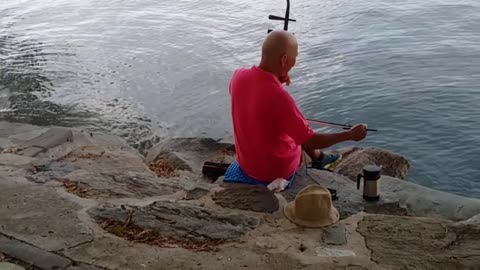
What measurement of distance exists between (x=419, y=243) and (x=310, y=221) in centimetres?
67

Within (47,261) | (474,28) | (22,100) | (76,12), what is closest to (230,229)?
(47,261)

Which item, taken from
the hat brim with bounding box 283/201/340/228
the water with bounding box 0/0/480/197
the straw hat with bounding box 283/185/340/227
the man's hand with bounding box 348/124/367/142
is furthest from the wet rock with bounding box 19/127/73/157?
the man's hand with bounding box 348/124/367/142

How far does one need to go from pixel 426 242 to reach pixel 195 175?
2.93 meters

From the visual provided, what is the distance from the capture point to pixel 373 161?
6953 mm

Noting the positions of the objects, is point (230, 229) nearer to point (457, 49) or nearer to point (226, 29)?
point (457, 49)

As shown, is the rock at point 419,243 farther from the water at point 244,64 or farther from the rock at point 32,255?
the water at point 244,64

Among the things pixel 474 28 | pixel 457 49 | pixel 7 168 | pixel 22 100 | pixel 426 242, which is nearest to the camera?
pixel 426 242

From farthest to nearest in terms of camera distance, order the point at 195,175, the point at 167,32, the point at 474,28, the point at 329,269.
Answer: the point at 167,32 → the point at 474,28 → the point at 195,175 → the point at 329,269

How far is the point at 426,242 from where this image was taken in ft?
12.4

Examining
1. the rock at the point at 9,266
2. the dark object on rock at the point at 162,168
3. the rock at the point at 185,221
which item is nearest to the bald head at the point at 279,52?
the rock at the point at 185,221

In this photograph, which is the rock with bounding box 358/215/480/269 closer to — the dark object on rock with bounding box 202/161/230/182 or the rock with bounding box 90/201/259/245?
the rock with bounding box 90/201/259/245

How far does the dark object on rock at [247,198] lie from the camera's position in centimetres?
Result: 439

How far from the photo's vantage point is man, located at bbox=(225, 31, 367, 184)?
440 centimetres

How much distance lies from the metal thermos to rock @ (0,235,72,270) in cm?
224
